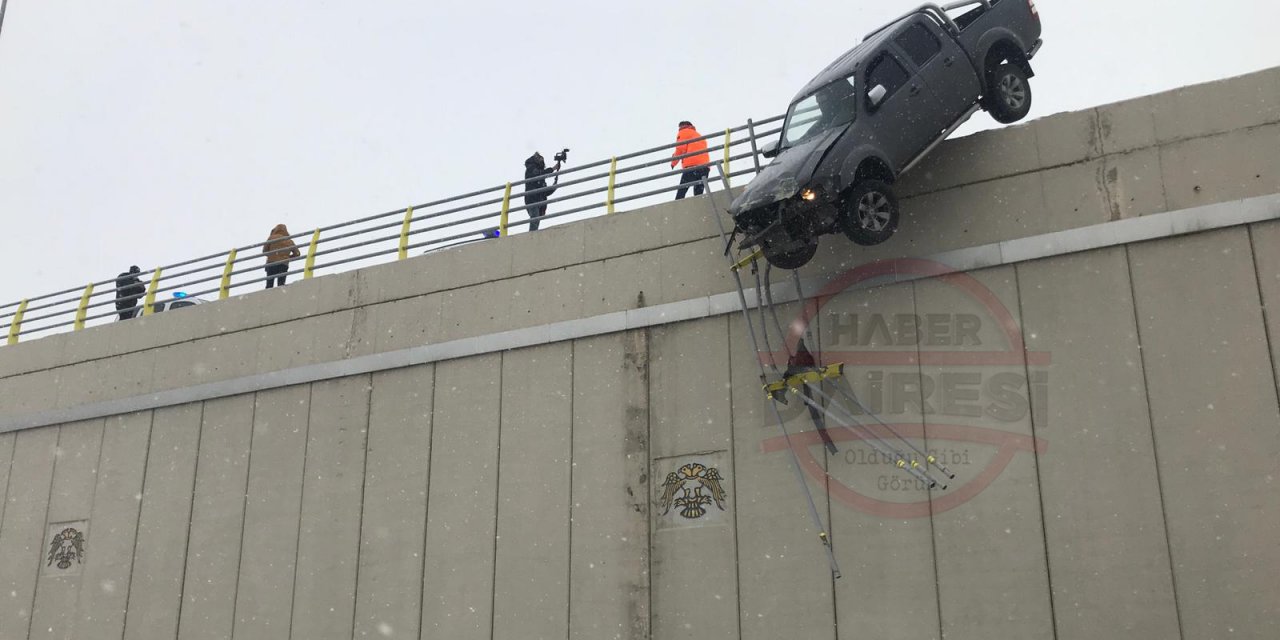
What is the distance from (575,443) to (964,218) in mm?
4854

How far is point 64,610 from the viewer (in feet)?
51.0

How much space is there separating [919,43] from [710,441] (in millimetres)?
4611

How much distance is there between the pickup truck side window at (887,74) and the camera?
10984 millimetres

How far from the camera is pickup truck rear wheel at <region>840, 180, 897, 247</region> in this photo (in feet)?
34.5

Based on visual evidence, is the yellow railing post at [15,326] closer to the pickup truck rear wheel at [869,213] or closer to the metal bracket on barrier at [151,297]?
the metal bracket on barrier at [151,297]

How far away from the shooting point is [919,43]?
446 inches

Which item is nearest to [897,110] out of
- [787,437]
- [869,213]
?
[869,213]

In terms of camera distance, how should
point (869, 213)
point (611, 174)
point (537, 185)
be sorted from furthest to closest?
point (537, 185) < point (611, 174) < point (869, 213)

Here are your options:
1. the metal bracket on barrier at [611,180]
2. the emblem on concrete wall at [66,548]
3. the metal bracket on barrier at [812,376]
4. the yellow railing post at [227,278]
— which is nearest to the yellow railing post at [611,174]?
the metal bracket on barrier at [611,180]

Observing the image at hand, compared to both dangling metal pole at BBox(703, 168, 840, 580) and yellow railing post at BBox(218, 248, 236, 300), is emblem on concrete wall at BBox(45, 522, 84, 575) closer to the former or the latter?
Result: yellow railing post at BBox(218, 248, 236, 300)

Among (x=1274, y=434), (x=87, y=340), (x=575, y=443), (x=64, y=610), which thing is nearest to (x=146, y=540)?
(x=64, y=610)

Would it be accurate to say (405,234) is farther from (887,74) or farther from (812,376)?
(887,74)

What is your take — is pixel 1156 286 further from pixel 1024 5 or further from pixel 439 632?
pixel 439 632

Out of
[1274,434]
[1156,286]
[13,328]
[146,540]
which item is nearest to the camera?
[1274,434]
